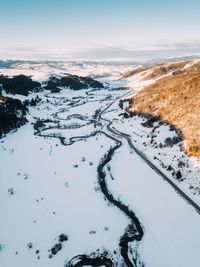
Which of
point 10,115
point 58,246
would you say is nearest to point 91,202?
point 58,246

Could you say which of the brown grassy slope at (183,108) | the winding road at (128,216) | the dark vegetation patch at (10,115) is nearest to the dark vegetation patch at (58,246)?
the winding road at (128,216)

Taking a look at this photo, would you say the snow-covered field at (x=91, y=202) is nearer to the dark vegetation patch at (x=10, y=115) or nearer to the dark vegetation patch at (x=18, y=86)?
the dark vegetation patch at (x=10, y=115)

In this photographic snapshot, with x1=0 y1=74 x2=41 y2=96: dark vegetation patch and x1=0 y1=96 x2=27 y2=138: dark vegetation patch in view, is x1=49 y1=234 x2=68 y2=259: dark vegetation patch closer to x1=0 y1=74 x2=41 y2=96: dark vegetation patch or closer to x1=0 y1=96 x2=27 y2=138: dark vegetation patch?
x1=0 y1=96 x2=27 y2=138: dark vegetation patch

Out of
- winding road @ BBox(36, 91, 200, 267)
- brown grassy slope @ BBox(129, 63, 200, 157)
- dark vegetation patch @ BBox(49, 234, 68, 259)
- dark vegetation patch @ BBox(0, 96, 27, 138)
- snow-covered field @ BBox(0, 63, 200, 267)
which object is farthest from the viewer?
dark vegetation patch @ BBox(0, 96, 27, 138)

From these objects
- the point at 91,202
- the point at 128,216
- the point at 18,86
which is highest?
the point at 128,216

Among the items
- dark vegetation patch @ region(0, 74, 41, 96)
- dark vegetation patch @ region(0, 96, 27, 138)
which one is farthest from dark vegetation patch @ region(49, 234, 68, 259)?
dark vegetation patch @ region(0, 74, 41, 96)

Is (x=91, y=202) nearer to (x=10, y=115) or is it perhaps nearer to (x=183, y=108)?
(x=183, y=108)

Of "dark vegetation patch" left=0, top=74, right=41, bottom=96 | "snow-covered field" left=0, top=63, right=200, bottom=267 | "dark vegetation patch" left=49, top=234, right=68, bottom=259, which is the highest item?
"dark vegetation patch" left=49, top=234, right=68, bottom=259

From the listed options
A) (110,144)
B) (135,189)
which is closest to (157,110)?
(110,144)

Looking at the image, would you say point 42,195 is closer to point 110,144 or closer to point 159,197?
point 159,197
